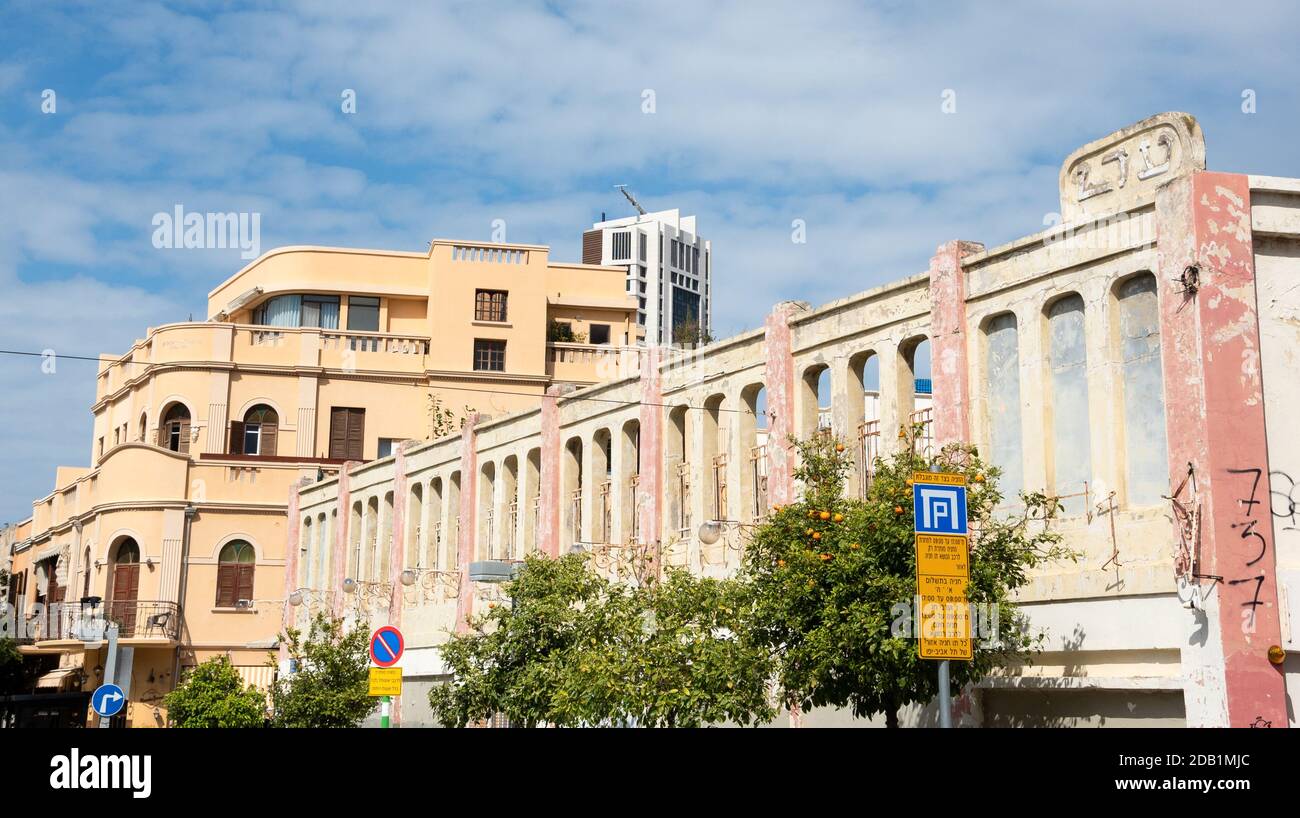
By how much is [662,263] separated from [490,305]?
450 feet

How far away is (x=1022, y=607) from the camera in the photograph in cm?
1788

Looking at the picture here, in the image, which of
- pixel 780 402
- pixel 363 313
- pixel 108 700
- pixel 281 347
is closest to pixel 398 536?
pixel 108 700

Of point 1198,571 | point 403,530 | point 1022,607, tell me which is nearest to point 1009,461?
point 1022,607

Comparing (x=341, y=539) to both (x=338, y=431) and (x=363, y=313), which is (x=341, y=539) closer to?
(x=338, y=431)

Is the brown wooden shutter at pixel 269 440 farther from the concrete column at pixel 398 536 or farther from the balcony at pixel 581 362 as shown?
the concrete column at pixel 398 536

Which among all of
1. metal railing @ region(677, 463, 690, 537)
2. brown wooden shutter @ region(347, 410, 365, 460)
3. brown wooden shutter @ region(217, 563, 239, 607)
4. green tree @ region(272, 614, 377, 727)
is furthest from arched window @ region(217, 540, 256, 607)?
metal railing @ region(677, 463, 690, 537)

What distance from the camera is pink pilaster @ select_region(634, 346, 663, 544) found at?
2516 centimetres

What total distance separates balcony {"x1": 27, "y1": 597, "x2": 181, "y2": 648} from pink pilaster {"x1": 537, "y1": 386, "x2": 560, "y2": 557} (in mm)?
17574

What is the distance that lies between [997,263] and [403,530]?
19.6m

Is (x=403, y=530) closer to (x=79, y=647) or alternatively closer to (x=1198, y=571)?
(x=79, y=647)

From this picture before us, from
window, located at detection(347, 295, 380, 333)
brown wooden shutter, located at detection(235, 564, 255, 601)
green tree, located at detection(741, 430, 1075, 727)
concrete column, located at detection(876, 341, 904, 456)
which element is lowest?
green tree, located at detection(741, 430, 1075, 727)

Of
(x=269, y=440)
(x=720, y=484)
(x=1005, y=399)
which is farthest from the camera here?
(x=269, y=440)

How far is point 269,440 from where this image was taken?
4547 cm

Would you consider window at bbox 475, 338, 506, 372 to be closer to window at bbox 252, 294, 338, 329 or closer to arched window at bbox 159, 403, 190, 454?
window at bbox 252, 294, 338, 329
